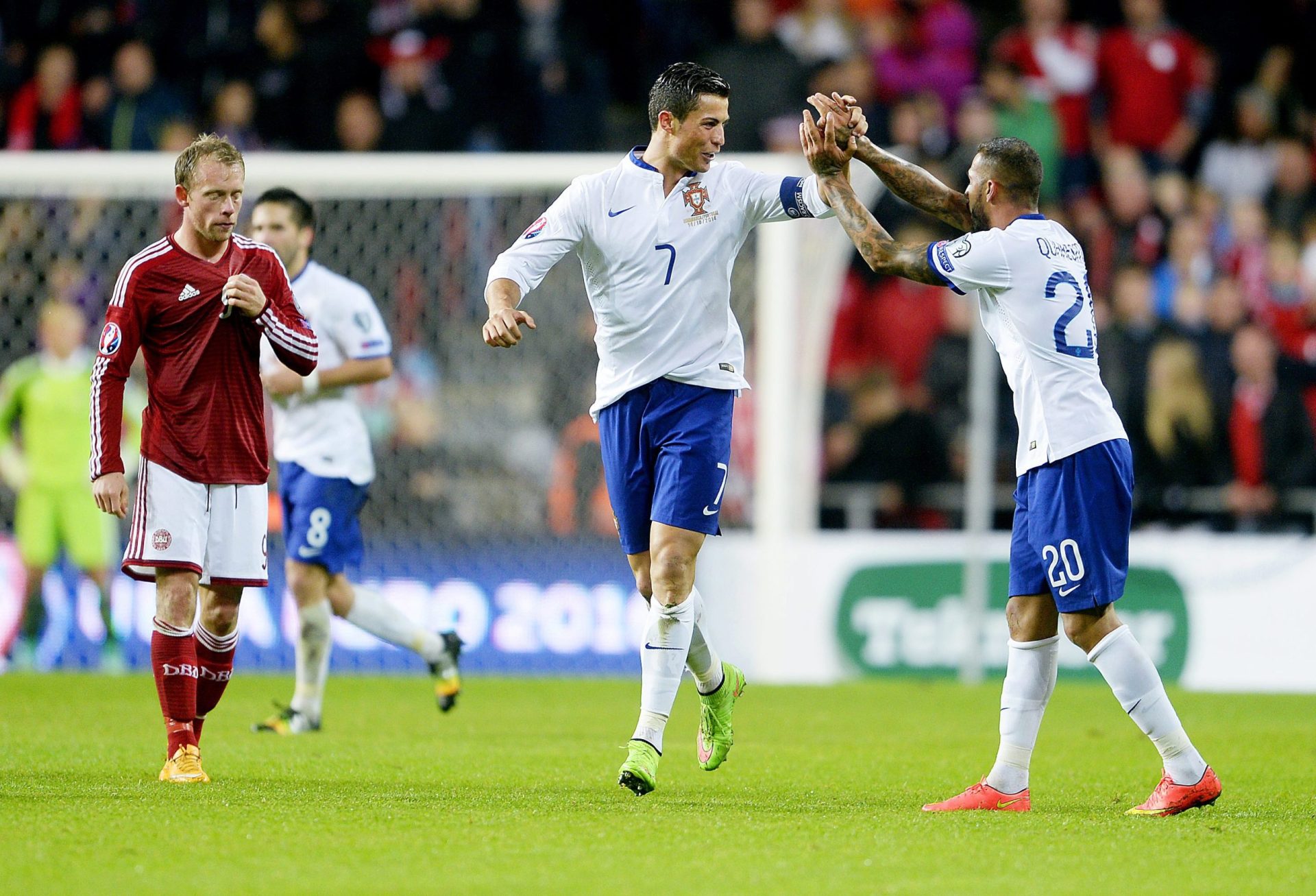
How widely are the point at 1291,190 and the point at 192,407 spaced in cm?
1153

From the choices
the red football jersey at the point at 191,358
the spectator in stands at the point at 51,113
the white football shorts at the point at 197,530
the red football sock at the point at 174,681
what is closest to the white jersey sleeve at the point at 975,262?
the red football jersey at the point at 191,358

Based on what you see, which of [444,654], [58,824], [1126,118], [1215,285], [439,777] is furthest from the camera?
[1126,118]

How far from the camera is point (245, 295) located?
19.7 feet

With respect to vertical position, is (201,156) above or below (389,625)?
above

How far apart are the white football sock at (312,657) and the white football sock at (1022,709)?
12.5 ft

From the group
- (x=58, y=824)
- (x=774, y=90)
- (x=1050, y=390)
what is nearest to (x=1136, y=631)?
(x=774, y=90)

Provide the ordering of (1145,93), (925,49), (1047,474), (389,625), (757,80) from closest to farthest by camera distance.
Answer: (1047,474)
(389,625)
(757,80)
(1145,93)
(925,49)

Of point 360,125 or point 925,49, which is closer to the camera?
point 360,125

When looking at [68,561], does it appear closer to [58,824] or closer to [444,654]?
[444,654]

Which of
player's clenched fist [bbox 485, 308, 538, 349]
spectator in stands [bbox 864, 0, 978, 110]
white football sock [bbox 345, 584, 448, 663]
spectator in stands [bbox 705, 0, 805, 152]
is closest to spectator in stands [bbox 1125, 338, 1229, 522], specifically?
spectator in stands [bbox 705, 0, 805, 152]

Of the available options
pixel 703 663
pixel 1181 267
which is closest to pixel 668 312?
pixel 703 663

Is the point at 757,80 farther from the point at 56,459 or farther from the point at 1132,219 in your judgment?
the point at 56,459

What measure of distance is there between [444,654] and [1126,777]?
366 centimetres

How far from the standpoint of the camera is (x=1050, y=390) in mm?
5570
